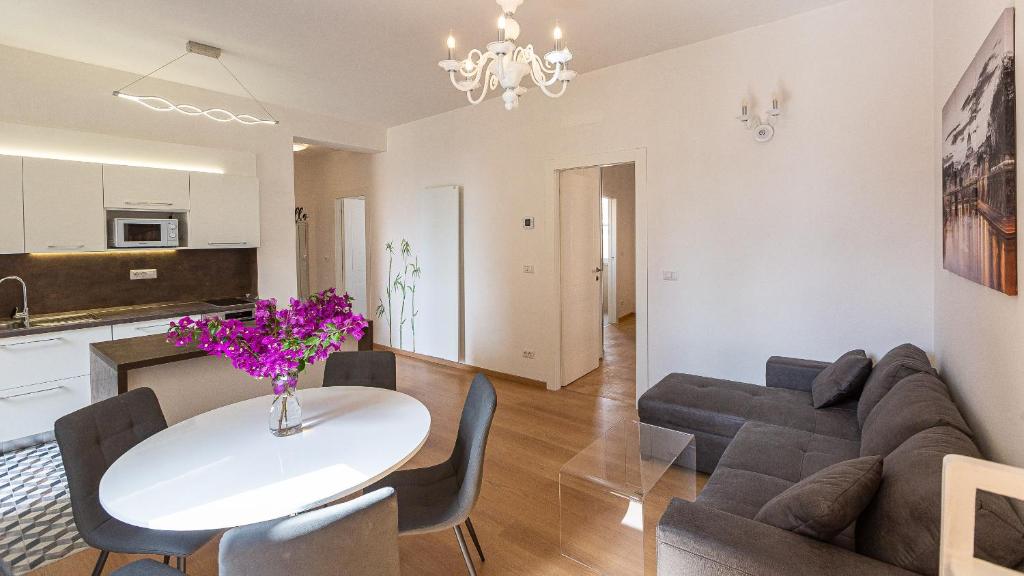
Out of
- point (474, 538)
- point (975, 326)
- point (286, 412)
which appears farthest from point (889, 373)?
point (286, 412)

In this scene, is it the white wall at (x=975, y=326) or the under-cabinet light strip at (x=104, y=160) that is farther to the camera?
the under-cabinet light strip at (x=104, y=160)

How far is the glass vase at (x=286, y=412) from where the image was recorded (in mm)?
1838

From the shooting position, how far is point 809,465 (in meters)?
2.23

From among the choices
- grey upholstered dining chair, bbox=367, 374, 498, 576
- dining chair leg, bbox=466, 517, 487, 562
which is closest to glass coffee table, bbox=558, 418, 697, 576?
dining chair leg, bbox=466, 517, 487, 562

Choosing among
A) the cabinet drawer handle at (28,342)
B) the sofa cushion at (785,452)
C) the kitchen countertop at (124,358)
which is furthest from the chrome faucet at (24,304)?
the sofa cushion at (785,452)

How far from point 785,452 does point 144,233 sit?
16.1 feet

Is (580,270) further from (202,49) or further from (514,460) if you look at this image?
(202,49)

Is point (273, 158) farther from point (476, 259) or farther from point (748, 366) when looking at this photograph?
point (748, 366)

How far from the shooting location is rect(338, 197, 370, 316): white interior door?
746cm

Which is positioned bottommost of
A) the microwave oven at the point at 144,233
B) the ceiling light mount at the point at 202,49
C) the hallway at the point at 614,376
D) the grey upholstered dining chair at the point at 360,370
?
the hallway at the point at 614,376

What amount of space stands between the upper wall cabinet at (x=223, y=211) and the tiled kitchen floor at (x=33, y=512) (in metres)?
1.97

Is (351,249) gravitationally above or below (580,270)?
above

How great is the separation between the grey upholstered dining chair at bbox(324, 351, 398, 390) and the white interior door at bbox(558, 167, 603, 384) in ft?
7.89

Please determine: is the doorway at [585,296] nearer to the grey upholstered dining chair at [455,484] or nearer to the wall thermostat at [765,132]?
the wall thermostat at [765,132]
